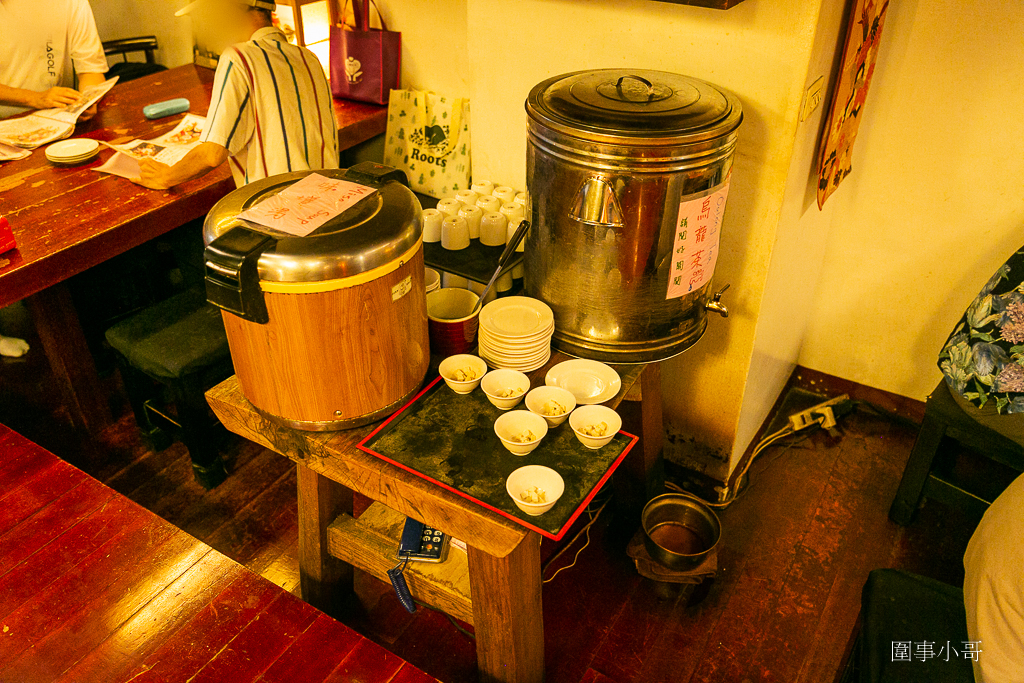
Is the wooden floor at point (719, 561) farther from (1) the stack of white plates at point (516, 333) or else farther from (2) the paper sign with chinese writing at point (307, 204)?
(2) the paper sign with chinese writing at point (307, 204)

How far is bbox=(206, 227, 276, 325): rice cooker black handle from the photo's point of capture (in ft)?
4.72

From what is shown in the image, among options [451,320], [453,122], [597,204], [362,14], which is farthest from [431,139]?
[597,204]

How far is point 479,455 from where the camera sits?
1708 mm

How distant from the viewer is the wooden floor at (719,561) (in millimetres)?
2382

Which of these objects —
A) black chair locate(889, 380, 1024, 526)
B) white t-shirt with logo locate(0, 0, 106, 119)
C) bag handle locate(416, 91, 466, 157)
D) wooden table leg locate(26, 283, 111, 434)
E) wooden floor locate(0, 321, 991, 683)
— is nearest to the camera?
wooden floor locate(0, 321, 991, 683)

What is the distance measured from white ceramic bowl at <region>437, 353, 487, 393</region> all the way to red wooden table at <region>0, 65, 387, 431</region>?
158 centimetres

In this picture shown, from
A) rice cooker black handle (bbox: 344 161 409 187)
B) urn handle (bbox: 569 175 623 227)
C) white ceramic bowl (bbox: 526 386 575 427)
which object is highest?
rice cooker black handle (bbox: 344 161 409 187)

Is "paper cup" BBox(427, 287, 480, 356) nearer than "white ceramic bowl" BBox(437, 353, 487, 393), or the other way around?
"white ceramic bowl" BBox(437, 353, 487, 393)

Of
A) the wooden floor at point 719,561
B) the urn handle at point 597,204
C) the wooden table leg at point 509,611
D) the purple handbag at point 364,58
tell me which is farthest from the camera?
the purple handbag at point 364,58

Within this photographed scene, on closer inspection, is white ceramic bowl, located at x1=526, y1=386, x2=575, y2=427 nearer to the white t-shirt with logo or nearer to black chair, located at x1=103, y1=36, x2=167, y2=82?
the white t-shirt with logo

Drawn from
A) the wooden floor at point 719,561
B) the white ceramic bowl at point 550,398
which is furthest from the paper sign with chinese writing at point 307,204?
the wooden floor at point 719,561

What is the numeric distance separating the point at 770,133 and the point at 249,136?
1.91 metres

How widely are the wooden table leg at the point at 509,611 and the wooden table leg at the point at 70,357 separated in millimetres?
2239

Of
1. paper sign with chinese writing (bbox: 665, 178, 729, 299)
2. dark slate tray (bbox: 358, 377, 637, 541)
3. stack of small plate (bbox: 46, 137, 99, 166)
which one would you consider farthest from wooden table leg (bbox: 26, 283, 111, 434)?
paper sign with chinese writing (bbox: 665, 178, 729, 299)
